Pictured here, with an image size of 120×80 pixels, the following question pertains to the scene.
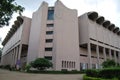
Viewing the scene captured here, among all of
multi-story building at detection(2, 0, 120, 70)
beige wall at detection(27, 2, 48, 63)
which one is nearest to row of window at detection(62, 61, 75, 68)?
multi-story building at detection(2, 0, 120, 70)

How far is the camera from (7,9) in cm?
1205

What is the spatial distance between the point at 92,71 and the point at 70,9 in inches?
1337

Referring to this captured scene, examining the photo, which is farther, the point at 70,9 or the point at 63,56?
the point at 70,9

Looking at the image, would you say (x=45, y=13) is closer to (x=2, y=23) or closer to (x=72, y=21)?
(x=72, y=21)

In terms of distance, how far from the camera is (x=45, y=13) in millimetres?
44031

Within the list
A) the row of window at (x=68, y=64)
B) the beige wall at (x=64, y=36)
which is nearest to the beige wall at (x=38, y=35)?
the beige wall at (x=64, y=36)

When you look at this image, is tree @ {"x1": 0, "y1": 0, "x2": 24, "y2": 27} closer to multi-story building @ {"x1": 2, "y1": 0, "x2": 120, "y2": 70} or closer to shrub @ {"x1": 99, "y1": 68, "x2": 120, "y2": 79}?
shrub @ {"x1": 99, "y1": 68, "x2": 120, "y2": 79}

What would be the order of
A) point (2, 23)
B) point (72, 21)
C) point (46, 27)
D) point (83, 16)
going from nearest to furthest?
point (2, 23) → point (46, 27) → point (72, 21) → point (83, 16)

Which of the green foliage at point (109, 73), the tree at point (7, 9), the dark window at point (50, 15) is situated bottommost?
the green foliage at point (109, 73)

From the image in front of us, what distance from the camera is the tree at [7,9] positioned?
37.7 feet

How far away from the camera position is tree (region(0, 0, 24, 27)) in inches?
452

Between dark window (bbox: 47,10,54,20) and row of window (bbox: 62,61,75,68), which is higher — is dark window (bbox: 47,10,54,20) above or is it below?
above

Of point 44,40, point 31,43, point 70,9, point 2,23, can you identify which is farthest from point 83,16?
point 2,23

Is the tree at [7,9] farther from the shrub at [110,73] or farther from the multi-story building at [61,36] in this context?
the multi-story building at [61,36]
